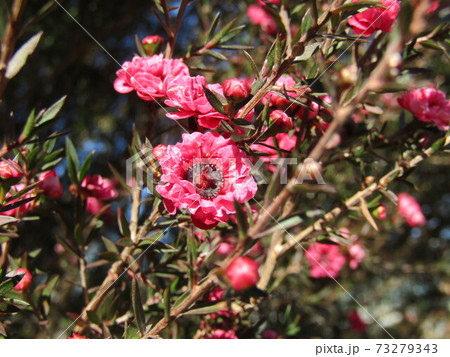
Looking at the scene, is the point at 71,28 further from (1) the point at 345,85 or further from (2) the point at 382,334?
(2) the point at 382,334

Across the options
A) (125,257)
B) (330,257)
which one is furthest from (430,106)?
(330,257)

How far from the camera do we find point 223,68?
2178mm

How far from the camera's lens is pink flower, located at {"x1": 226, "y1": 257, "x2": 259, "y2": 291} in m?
0.53

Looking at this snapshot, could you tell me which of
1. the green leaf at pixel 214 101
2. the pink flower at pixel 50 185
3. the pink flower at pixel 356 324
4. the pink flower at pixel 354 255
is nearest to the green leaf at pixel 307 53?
the green leaf at pixel 214 101

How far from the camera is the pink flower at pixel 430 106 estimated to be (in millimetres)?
939

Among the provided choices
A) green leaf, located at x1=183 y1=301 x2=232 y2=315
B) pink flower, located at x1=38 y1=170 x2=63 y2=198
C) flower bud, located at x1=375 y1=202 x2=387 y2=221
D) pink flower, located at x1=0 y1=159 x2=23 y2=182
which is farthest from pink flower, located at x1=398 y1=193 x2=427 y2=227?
pink flower, located at x1=0 y1=159 x2=23 y2=182

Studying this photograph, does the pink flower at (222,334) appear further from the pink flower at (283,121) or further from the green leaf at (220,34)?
the green leaf at (220,34)

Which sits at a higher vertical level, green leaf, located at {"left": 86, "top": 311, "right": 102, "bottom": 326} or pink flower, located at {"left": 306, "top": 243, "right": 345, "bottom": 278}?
green leaf, located at {"left": 86, "top": 311, "right": 102, "bottom": 326}

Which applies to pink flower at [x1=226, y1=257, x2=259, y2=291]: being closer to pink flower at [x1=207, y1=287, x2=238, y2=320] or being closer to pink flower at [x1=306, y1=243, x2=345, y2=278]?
pink flower at [x1=207, y1=287, x2=238, y2=320]

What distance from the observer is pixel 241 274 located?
1.75ft

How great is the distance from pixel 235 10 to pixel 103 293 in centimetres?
175

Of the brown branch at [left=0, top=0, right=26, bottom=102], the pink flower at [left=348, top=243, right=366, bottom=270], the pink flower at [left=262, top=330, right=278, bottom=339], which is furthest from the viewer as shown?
the pink flower at [left=348, top=243, right=366, bottom=270]

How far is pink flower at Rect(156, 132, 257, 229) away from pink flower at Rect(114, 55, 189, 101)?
16 centimetres

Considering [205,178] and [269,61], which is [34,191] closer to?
[205,178]
